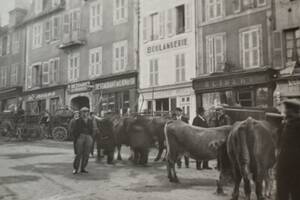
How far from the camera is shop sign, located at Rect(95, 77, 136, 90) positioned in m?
25.7

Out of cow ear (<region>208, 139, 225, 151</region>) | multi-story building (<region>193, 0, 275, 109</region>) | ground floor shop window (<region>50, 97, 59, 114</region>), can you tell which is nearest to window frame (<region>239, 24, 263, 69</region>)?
multi-story building (<region>193, 0, 275, 109</region>)

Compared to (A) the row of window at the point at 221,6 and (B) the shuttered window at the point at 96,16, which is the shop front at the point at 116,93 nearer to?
(B) the shuttered window at the point at 96,16

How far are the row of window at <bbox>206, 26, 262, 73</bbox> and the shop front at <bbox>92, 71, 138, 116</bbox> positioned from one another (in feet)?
19.1

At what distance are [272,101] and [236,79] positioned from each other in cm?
223

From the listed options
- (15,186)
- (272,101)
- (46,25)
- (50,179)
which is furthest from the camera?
(46,25)

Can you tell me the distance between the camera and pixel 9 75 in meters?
37.2

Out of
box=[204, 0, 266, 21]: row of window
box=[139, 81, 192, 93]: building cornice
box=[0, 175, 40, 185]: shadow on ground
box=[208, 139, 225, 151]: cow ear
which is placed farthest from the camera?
box=[139, 81, 192, 93]: building cornice

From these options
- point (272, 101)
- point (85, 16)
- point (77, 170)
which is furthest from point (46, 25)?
point (77, 170)

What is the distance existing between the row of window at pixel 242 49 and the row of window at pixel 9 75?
21.2m

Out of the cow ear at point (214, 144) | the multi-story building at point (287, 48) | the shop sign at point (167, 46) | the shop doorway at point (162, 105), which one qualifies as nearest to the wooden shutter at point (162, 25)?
the shop sign at point (167, 46)

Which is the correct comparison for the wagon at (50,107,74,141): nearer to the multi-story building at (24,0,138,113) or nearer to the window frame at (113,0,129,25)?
the multi-story building at (24,0,138,113)

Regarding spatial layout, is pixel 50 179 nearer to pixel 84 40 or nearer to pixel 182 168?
pixel 182 168

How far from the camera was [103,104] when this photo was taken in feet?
89.9

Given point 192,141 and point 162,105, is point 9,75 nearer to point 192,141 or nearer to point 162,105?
point 162,105
